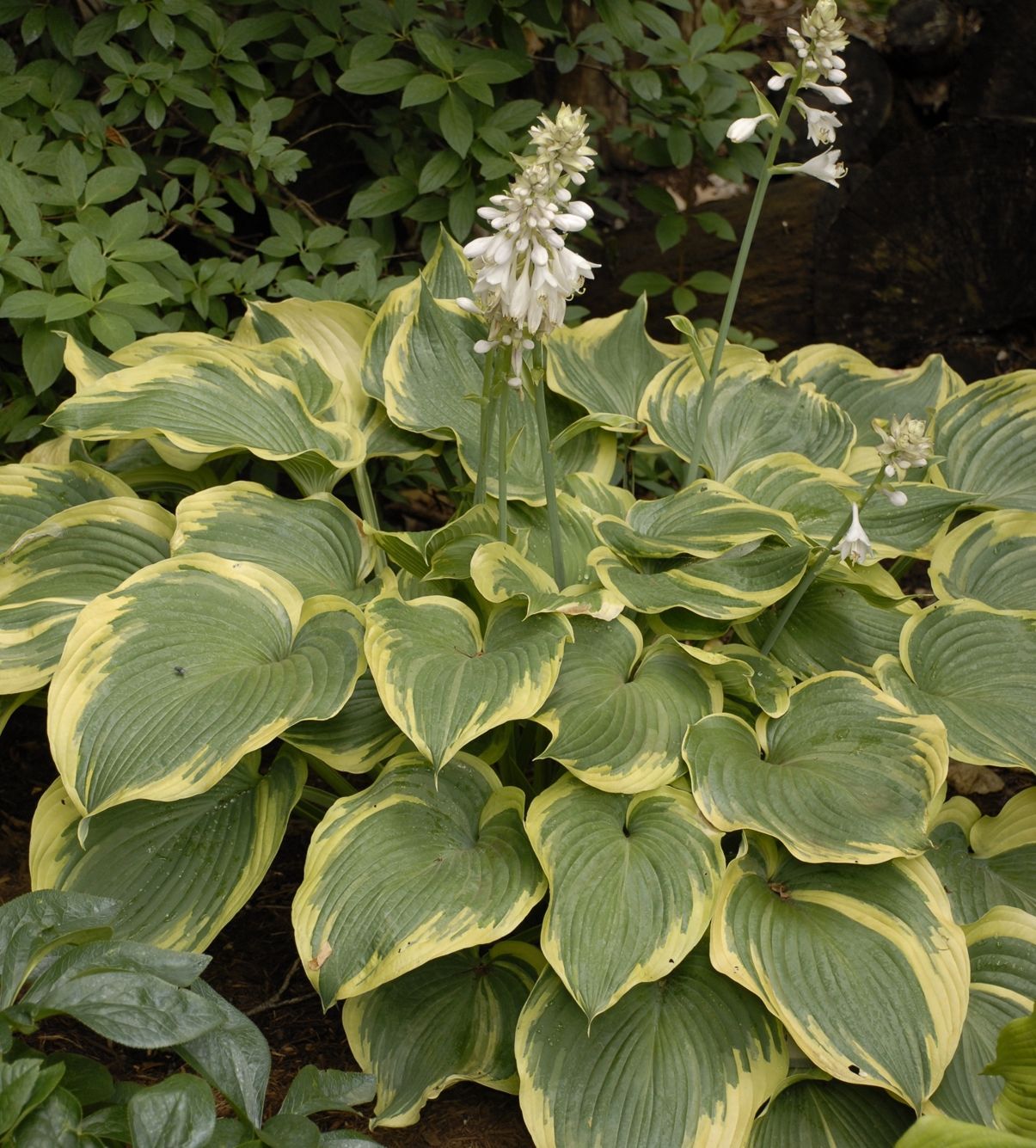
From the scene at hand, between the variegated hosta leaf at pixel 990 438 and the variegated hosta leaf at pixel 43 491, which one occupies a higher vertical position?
the variegated hosta leaf at pixel 990 438

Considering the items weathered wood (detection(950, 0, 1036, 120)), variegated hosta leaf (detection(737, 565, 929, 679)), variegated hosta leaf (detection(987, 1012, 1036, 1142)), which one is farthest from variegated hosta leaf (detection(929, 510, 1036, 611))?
weathered wood (detection(950, 0, 1036, 120))

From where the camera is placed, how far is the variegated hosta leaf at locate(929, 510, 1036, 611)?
2494mm

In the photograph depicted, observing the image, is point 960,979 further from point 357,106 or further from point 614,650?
point 357,106

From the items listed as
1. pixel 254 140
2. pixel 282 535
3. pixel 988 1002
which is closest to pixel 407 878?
pixel 282 535

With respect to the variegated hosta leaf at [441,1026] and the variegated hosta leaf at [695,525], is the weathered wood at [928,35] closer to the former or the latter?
the variegated hosta leaf at [695,525]

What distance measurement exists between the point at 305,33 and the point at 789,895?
8.10 feet

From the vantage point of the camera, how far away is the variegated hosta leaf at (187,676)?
73.3 inches

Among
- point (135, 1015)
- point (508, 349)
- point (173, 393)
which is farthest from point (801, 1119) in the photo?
point (173, 393)

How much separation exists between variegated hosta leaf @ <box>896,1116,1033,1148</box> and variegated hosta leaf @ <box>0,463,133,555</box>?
187cm

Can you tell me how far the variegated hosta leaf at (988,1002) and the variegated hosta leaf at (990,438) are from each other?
108cm

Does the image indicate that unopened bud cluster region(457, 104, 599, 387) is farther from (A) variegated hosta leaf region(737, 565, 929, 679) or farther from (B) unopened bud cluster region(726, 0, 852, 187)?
(A) variegated hosta leaf region(737, 565, 929, 679)

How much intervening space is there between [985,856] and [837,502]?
78 centimetres

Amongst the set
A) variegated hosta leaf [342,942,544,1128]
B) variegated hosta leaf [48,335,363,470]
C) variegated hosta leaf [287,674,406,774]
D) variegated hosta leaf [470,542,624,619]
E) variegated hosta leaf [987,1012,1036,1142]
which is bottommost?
variegated hosta leaf [342,942,544,1128]

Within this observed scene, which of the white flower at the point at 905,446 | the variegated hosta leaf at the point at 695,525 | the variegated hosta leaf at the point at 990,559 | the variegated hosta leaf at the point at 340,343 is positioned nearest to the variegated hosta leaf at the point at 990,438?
the variegated hosta leaf at the point at 990,559
